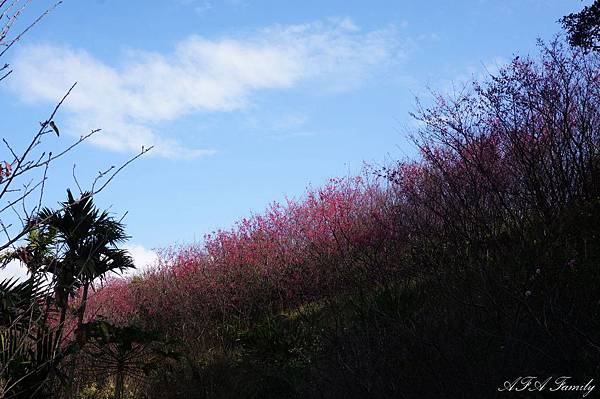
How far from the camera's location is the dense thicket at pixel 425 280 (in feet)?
14.9

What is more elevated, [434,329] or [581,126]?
[581,126]

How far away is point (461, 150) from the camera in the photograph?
32.9 ft

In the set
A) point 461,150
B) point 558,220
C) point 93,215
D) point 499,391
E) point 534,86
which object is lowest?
point 499,391

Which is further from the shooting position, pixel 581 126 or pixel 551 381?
pixel 581 126

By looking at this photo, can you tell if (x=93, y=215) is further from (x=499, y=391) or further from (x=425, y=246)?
(x=499, y=391)

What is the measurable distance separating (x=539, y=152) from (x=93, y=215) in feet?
23.8

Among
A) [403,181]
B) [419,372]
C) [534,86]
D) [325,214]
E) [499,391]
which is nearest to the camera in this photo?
[499,391]

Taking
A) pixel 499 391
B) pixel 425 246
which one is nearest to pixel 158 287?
pixel 425 246

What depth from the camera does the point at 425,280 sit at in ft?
30.7

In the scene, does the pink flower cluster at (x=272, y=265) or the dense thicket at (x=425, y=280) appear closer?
the dense thicket at (x=425, y=280)

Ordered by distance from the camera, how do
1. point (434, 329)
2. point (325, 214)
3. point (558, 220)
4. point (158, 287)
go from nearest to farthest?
1. point (434, 329)
2. point (558, 220)
3. point (325, 214)
4. point (158, 287)

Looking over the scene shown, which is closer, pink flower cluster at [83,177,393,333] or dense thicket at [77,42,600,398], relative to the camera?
dense thicket at [77,42,600,398]

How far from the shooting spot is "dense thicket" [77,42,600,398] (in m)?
4.53

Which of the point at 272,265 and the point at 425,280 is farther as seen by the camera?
the point at 272,265
